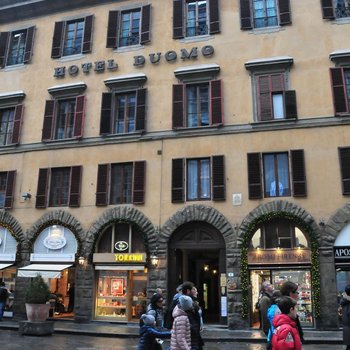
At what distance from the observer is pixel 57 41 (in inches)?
931

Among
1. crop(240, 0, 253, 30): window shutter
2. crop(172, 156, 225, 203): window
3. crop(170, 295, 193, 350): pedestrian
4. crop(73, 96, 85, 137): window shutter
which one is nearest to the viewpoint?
crop(170, 295, 193, 350): pedestrian

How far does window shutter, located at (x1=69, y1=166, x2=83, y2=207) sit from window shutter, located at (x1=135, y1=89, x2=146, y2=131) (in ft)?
11.6

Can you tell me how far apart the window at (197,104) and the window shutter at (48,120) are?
655 cm

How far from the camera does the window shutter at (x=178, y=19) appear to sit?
2164 cm

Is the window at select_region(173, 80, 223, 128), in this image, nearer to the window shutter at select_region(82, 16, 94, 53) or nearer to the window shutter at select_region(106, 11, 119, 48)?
the window shutter at select_region(106, 11, 119, 48)

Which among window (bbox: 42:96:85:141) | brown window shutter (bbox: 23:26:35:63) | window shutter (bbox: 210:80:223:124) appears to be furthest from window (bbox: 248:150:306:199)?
brown window shutter (bbox: 23:26:35:63)

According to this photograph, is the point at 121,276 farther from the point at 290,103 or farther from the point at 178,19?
the point at 178,19

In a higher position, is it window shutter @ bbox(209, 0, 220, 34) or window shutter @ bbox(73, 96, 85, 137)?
window shutter @ bbox(209, 0, 220, 34)

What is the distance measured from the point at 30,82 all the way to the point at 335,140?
51.9ft

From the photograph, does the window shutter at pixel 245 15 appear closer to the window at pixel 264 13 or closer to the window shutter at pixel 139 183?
the window at pixel 264 13

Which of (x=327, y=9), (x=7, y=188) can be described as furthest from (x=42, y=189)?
(x=327, y=9)

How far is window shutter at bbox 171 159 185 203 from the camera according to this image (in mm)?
19542

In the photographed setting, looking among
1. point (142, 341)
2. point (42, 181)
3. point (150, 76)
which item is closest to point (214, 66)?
point (150, 76)

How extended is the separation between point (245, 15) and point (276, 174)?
7941 mm
